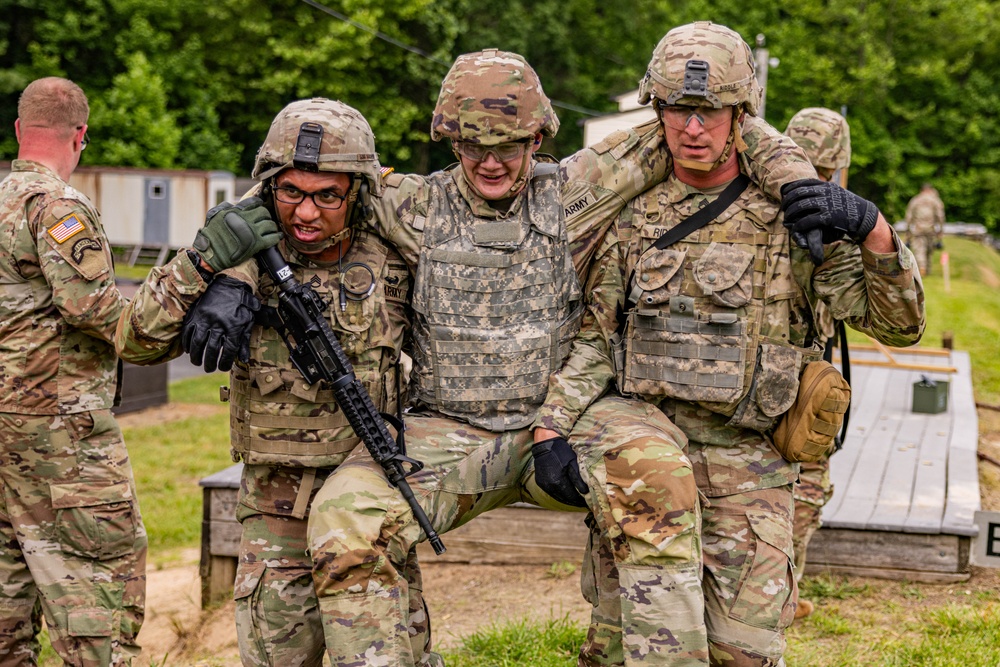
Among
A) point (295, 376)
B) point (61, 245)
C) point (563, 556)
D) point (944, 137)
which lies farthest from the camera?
point (944, 137)

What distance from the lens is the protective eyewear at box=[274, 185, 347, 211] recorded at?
145 inches

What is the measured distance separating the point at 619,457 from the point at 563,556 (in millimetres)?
3011

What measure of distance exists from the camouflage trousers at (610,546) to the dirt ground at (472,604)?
2044 millimetres

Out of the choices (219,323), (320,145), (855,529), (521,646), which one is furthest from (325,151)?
(855,529)

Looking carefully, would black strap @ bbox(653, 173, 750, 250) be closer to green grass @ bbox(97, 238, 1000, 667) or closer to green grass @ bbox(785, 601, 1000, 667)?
green grass @ bbox(97, 238, 1000, 667)

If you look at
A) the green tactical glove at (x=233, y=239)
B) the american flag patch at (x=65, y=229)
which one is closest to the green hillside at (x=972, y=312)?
the american flag patch at (x=65, y=229)

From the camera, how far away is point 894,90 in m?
38.7

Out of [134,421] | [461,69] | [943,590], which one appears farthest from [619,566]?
[134,421]

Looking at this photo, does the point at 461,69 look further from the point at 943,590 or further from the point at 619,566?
the point at 943,590

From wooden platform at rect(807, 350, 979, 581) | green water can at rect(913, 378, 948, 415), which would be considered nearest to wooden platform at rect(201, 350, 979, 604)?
wooden platform at rect(807, 350, 979, 581)

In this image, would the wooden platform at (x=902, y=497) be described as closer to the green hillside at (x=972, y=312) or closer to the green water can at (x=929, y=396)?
the green water can at (x=929, y=396)

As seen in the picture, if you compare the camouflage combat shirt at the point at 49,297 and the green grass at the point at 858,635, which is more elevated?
the camouflage combat shirt at the point at 49,297

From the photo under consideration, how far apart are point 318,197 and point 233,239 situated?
1.06 feet

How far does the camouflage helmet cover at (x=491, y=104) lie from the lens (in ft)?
12.0
